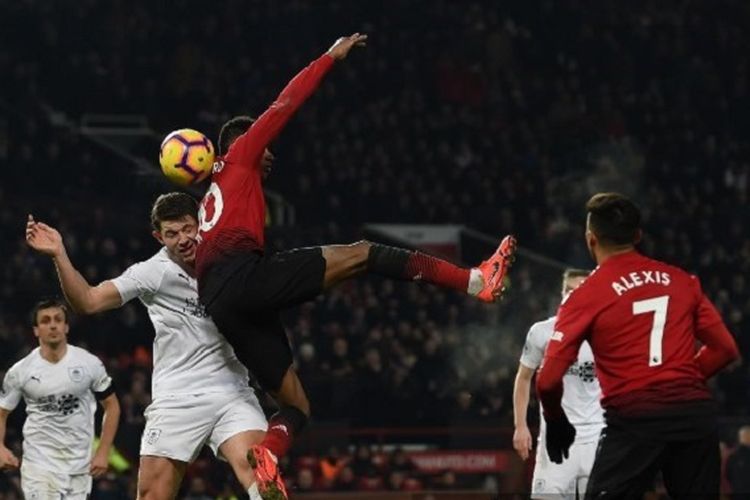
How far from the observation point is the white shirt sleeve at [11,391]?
10.9 meters

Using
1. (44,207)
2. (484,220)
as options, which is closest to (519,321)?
(484,220)

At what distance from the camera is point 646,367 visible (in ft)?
22.0

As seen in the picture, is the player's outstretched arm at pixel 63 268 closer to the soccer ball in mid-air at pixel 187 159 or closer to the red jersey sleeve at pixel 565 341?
the soccer ball in mid-air at pixel 187 159

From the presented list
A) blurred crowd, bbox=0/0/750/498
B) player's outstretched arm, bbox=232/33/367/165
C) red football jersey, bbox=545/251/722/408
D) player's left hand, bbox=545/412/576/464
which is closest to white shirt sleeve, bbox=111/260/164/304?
player's outstretched arm, bbox=232/33/367/165

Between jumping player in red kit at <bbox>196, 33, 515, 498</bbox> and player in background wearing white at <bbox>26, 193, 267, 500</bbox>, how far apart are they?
27 cm

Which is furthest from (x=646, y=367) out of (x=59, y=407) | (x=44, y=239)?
(x=59, y=407)

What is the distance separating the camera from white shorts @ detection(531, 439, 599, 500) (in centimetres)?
1062

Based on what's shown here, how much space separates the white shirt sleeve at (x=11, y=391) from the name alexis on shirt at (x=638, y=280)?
5421 millimetres

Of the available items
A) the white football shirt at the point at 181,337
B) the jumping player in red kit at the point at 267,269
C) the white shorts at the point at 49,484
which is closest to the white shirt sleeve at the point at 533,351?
the jumping player in red kit at the point at 267,269

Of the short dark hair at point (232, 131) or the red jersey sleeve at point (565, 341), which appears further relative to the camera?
the short dark hair at point (232, 131)

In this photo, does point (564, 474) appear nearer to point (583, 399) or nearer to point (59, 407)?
point (583, 399)

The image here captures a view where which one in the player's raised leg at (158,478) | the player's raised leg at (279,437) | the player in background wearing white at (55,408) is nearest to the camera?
the player's raised leg at (279,437)

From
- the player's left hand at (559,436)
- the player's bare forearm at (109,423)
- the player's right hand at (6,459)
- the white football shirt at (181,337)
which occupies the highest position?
the white football shirt at (181,337)

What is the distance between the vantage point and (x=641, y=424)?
263 inches
